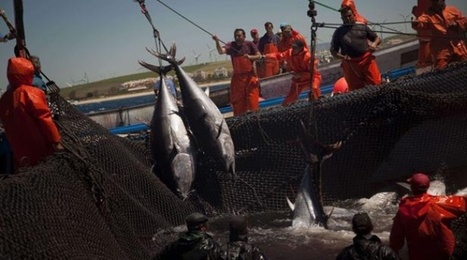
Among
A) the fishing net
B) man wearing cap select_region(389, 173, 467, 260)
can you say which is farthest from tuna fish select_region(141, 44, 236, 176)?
man wearing cap select_region(389, 173, 467, 260)

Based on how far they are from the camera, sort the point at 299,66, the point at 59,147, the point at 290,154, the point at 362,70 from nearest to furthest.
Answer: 1. the point at 59,147
2. the point at 290,154
3. the point at 362,70
4. the point at 299,66

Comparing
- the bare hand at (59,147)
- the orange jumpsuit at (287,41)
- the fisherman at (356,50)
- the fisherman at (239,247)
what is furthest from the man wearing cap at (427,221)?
the orange jumpsuit at (287,41)

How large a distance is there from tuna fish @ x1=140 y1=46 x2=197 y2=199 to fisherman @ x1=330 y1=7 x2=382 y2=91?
3386mm

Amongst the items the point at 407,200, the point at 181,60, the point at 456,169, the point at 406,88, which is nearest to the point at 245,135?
the point at 181,60

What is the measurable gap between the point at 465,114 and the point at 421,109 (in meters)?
0.75

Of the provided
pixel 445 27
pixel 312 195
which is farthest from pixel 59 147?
pixel 445 27

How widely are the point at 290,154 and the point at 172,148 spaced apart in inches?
75.6

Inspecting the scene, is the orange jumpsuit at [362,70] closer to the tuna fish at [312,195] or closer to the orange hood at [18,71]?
the tuna fish at [312,195]

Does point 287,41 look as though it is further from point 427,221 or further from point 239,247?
point 239,247

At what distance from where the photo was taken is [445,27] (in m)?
9.71

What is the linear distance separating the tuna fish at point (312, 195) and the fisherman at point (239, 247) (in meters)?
2.68

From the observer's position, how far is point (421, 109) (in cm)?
754

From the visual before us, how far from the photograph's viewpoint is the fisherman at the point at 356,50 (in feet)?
29.9

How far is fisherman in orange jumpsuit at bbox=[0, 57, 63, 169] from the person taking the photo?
5883 millimetres
